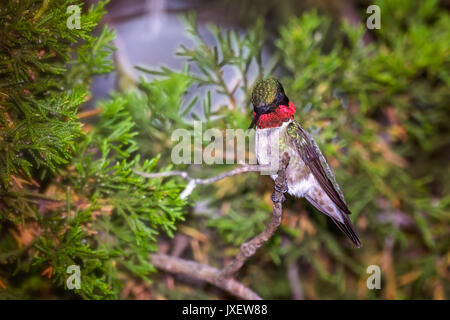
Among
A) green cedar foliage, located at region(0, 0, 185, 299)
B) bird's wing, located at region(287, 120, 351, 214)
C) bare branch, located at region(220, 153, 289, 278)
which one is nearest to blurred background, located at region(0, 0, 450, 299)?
green cedar foliage, located at region(0, 0, 185, 299)

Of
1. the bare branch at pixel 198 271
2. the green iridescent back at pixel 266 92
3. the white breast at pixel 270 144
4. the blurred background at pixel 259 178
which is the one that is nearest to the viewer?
the green iridescent back at pixel 266 92

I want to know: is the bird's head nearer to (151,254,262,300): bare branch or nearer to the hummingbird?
the hummingbird

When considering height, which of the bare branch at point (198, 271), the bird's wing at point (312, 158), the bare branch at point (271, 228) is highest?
the bird's wing at point (312, 158)

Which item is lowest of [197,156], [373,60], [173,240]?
[173,240]

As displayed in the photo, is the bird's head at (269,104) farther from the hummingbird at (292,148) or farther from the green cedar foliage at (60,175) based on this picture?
the green cedar foliage at (60,175)

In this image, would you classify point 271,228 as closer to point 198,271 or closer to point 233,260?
point 233,260

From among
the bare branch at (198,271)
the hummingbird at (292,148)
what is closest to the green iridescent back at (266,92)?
the hummingbird at (292,148)
